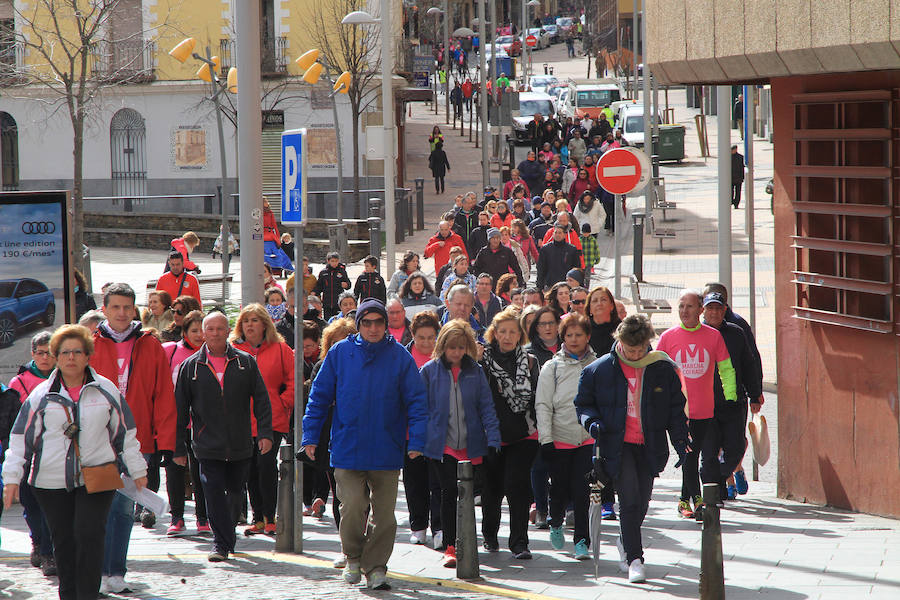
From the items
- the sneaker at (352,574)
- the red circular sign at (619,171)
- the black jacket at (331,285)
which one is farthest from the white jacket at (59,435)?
the black jacket at (331,285)

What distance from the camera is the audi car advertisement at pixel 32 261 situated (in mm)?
10391

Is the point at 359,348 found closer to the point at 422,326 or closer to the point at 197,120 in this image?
the point at 422,326

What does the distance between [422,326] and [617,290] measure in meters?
9.26

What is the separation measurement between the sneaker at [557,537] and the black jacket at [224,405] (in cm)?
191

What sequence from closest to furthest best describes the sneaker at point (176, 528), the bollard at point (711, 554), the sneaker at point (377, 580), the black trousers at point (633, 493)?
the bollard at point (711, 554), the sneaker at point (377, 580), the black trousers at point (633, 493), the sneaker at point (176, 528)

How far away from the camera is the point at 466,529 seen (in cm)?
748

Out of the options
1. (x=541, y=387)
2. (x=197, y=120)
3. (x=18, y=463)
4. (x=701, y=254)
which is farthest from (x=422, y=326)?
(x=197, y=120)

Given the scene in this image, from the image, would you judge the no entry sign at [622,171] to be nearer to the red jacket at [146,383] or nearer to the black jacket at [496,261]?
the black jacket at [496,261]

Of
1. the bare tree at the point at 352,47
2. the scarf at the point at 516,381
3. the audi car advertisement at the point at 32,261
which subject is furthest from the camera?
the bare tree at the point at 352,47

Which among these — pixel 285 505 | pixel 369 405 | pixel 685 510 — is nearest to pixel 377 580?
pixel 369 405

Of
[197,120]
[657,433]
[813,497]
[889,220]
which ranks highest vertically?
[197,120]

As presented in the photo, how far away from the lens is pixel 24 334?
10570 mm

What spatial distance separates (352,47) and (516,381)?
32.0 metres

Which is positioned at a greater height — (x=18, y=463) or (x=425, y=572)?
(x=18, y=463)
